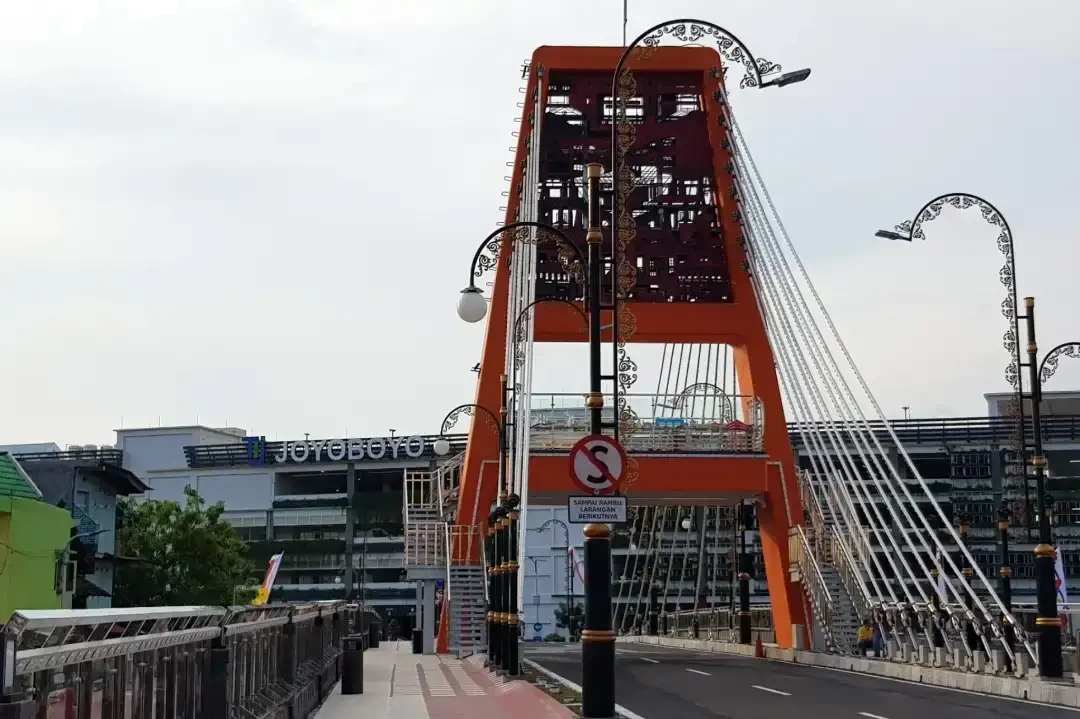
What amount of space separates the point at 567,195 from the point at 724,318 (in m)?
7.03

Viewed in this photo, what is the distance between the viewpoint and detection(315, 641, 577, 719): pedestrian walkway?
22.8 m

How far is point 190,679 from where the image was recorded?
11.0 meters

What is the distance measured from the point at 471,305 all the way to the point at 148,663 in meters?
12.5

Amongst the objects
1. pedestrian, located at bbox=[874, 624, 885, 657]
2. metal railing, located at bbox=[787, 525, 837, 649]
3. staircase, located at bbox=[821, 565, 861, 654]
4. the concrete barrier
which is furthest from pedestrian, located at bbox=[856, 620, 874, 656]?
metal railing, located at bbox=[787, 525, 837, 649]

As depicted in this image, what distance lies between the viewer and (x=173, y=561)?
71.9 metres

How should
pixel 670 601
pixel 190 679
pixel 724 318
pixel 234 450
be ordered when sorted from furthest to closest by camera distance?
pixel 234 450
pixel 670 601
pixel 724 318
pixel 190 679

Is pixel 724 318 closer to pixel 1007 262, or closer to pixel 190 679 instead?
pixel 1007 262

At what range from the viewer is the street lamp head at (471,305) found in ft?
70.0

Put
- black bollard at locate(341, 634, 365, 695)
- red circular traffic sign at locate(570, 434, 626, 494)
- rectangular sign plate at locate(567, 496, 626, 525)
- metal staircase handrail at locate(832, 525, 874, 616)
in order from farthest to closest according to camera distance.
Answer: metal staircase handrail at locate(832, 525, 874, 616), black bollard at locate(341, 634, 365, 695), red circular traffic sign at locate(570, 434, 626, 494), rectangular sign plate at locate(567, 496, 626, 525)

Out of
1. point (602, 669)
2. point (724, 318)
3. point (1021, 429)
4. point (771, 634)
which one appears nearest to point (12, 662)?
point (602, 669)

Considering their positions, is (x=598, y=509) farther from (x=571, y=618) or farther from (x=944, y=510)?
(x=944, y=510)

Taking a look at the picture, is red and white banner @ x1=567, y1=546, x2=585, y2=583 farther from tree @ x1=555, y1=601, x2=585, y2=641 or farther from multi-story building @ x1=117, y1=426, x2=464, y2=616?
multi-story building @ x1=117, y1=426, x2=464, y2=616

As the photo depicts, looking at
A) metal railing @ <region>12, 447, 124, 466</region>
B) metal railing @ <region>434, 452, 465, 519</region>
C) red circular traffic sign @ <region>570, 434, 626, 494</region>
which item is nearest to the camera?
red circular traffic sign @ <region>570, 434, 626, 494</region>

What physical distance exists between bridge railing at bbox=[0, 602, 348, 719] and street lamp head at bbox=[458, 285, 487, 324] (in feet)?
17.3
